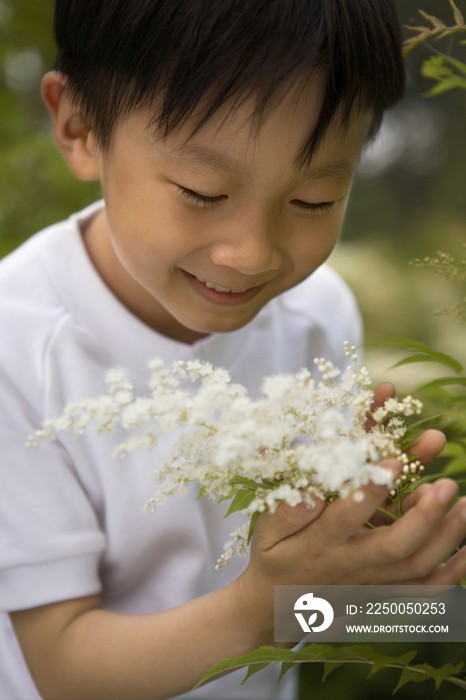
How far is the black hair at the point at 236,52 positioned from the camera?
2.22 feet

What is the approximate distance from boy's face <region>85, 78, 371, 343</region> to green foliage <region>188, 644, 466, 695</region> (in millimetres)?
435

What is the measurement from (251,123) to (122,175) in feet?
0.70

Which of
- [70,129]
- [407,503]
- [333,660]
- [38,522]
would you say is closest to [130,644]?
[38,522]

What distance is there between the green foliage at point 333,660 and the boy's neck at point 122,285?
2.45ft

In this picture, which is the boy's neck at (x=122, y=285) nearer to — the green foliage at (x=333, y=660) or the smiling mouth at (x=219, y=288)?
the smiling mouth at (x=219, y=288)

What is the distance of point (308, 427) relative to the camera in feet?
1.79

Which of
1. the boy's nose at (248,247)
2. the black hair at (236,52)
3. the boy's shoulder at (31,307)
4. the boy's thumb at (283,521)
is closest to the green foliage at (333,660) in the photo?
the boy's thumb at (283,521)

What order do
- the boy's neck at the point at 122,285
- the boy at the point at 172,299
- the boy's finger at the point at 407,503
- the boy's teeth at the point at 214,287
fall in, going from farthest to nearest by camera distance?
the boy's neck at the point at 122,285 → the boy's teeth at the point at 214,287 → the boy at the point at 172,299 → the boy's finger at the point at 407,503

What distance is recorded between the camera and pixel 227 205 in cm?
73

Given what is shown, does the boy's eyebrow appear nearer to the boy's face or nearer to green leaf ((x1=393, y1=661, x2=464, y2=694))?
the boy's face

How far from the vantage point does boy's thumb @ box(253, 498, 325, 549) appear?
55 centimetres

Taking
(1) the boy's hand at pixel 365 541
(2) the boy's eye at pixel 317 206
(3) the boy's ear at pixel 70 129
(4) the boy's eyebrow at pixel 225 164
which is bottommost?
(1) the boy's hand at pixel 365 541

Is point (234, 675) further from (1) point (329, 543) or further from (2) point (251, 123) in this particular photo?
(2) point (251, 123)

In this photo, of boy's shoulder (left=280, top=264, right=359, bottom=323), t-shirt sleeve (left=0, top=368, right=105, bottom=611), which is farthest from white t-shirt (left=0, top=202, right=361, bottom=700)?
boy's shoulder (left=280, top=264, right=359, bottom=323)
